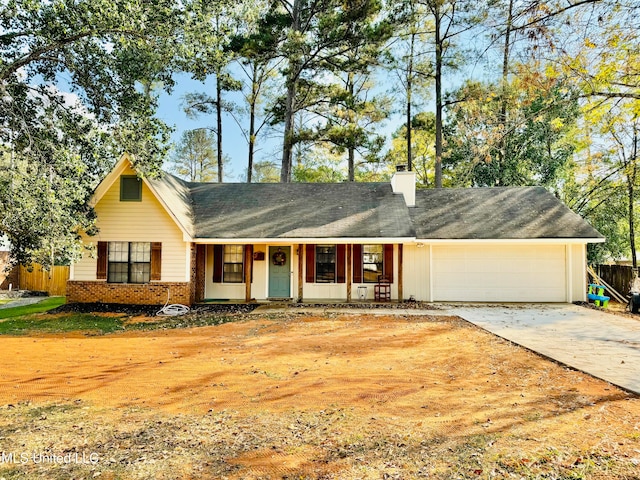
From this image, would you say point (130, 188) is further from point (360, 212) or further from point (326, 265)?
point (360, 212)

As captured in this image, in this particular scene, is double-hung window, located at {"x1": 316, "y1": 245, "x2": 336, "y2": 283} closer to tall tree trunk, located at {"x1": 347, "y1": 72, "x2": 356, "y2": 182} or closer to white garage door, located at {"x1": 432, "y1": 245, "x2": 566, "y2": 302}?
white garage door, located at {"x1": 432, "y1": 245, "x2": 566, "y2": 302}

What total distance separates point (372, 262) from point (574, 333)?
674 centimetres

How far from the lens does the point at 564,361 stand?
636cm

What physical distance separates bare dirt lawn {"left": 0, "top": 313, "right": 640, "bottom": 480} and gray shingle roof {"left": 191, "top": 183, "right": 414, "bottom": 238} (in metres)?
6.17

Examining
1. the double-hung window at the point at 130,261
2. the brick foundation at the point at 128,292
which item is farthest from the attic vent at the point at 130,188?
the brick foundation at the point at 128,292

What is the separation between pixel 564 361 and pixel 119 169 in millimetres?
13088

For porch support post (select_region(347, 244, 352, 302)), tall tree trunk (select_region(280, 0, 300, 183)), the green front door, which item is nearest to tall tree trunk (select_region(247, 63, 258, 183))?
tall tree trunk (select_region(280, 0, 300, 183))

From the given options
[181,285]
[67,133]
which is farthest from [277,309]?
[67,133]

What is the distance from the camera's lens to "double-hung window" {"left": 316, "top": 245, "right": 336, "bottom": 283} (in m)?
14.1

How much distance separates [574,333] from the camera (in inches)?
344

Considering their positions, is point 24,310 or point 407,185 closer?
point 24,310

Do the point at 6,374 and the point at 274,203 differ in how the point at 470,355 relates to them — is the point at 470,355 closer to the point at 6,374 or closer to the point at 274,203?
the point at 6,374

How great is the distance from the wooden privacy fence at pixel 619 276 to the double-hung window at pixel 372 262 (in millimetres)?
10227

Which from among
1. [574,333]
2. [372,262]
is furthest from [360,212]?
[574,333]
